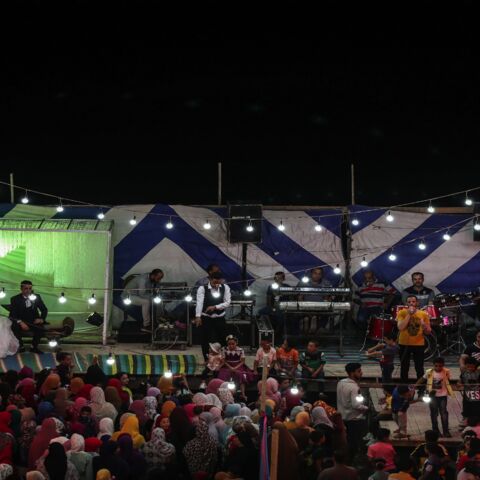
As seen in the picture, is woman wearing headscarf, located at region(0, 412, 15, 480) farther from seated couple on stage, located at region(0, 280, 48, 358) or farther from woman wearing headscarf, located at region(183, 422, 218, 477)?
seated couple on stage, located at region(0, 280, 48, 358)

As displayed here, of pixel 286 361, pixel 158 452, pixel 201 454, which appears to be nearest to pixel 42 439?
pixel 158 452

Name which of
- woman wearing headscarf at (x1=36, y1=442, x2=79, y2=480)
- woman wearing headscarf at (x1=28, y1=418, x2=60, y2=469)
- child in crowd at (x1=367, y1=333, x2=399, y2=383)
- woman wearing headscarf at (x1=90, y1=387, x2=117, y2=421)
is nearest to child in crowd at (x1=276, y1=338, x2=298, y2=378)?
child in crowd at (x1=367, y1=333, x2=399, y2=383)

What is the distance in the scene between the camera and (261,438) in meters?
10.3

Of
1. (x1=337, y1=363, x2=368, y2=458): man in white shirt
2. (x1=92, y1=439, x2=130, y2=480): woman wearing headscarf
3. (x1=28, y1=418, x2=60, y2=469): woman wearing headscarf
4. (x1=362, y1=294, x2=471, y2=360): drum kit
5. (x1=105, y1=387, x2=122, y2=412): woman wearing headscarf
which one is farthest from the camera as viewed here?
(x1=362, y1=294, x2=471, y2=360): drum kit

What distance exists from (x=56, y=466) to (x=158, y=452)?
1057mm

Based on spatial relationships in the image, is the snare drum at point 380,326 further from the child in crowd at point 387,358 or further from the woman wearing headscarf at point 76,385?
the woman wearing headscarf at point 76,385

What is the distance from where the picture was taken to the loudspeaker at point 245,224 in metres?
17.0

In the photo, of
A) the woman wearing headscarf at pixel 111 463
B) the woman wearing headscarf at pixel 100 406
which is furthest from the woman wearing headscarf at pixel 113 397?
the woman wearing headscarf at pixel 111 463

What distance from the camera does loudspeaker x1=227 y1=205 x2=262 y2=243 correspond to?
17.0 metres

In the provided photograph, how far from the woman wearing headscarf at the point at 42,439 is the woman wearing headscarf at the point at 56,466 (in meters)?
0.37

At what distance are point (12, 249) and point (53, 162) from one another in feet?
6.82

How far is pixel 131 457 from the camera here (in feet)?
34.0

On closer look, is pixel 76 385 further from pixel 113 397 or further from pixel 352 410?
pixel 352 410

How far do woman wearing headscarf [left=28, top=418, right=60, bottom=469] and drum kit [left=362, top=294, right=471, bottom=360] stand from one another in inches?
233
